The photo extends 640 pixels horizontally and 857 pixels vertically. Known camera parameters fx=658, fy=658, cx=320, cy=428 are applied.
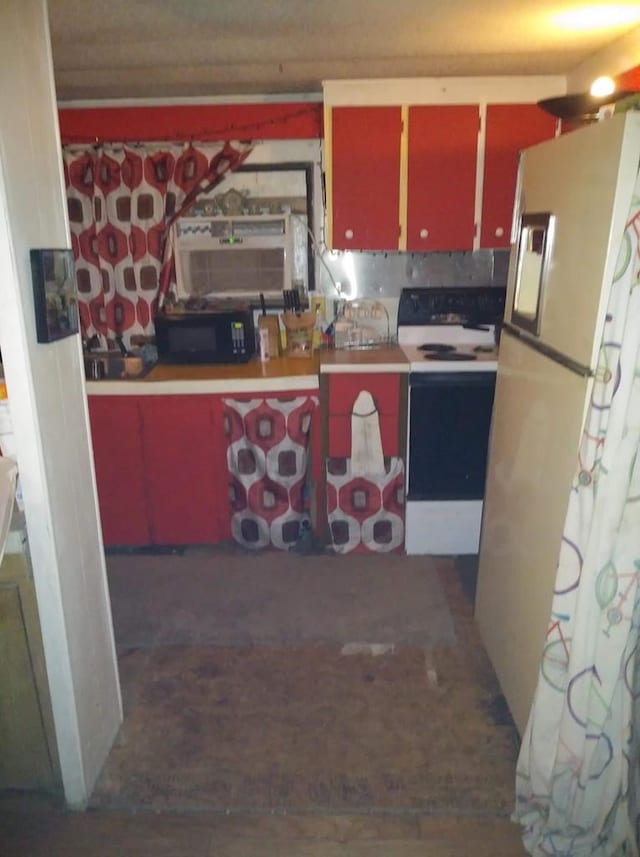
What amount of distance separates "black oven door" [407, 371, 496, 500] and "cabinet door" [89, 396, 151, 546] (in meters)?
1.33

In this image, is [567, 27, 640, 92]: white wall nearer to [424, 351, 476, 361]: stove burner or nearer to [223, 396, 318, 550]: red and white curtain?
[424, 351, 476, 361]: stove burner

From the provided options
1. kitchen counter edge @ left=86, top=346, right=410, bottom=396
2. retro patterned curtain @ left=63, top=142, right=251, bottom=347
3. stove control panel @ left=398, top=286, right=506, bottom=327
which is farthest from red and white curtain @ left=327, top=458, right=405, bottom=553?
retro patterned curtain @ left=63, top=142, right=251, bottom=347

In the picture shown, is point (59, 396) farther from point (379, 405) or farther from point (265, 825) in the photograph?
point (379, 405)

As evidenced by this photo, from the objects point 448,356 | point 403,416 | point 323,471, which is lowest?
point 323,471

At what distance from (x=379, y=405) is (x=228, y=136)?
162cm

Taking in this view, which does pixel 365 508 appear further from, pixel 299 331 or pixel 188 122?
pixel 188 122

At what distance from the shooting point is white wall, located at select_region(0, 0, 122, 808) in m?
1.51

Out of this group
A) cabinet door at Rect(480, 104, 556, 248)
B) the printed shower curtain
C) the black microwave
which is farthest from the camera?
the black microwave

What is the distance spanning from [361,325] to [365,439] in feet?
2.57

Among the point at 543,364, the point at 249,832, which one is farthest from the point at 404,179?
the point at 249,832

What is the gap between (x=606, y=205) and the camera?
146cm

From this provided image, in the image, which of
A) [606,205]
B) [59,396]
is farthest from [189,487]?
[606,205]

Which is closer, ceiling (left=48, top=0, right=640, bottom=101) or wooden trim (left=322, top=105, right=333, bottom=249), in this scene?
ceiling (left=48, top=0, right=640, bottom=101)

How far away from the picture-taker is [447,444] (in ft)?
10.4
